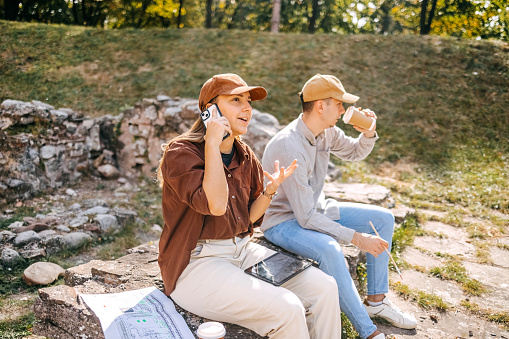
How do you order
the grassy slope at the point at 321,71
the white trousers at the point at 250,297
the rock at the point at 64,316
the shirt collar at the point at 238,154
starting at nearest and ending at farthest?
the white trousers at the point at 250,297, the rock at the point at 64,316, the shirt collar at the point at 238,154, the grassy slope at the point at 321,71

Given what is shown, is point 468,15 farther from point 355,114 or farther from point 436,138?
point 355,114

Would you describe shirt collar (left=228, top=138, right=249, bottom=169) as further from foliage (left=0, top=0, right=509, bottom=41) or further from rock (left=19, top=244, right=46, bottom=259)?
foliage (left=0, top=0, right=509, bottom=41)

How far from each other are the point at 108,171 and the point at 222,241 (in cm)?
633

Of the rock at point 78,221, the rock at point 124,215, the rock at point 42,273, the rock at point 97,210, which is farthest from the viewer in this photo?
the rock at point 97,210

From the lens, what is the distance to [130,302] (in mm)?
2445

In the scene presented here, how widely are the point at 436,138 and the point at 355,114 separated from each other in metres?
7.08

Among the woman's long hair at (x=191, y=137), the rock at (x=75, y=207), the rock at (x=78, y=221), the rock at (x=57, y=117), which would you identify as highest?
the woman's long hair at (x=191, y=137)

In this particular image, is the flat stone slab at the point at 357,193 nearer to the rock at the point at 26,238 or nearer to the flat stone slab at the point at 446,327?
the flat stone slab at the point at 446,327

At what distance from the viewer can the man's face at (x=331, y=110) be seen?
3.20 meters

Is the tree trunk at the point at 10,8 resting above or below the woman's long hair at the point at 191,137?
above

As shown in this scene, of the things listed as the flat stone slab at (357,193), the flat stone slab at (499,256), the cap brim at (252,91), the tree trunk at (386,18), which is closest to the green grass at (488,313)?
the flat stone slab at (499,256)

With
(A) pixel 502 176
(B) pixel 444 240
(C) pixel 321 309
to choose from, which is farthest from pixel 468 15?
(C) pixel 321 309

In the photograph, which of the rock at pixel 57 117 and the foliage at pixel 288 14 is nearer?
the rock at pixel 57 117

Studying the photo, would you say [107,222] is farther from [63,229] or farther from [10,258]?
[10,258]
